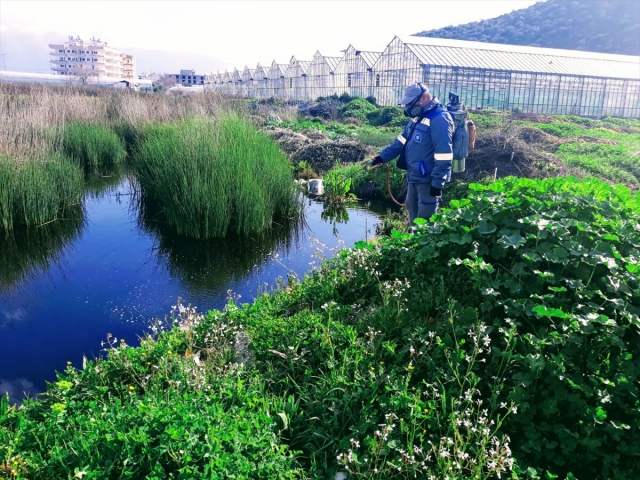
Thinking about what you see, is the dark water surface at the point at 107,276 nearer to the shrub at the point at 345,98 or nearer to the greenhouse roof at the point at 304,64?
the shrub at the point at 345,98

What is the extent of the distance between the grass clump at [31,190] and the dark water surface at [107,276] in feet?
0.82

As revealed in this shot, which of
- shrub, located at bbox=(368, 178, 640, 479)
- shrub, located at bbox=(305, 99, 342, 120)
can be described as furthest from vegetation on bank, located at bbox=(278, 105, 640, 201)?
shrub, located at bbox=(305, 99, 342, 120)

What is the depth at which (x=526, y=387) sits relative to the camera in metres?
2.64

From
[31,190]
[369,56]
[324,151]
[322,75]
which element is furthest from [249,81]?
[31,190]

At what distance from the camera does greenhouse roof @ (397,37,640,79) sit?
1065 inches

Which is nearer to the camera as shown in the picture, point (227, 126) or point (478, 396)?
point (478, 396)

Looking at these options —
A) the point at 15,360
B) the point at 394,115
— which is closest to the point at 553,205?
the point at 15,360

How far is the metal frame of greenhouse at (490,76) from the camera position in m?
26.9

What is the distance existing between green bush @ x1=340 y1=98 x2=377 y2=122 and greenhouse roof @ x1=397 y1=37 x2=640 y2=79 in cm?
379

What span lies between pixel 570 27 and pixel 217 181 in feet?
268

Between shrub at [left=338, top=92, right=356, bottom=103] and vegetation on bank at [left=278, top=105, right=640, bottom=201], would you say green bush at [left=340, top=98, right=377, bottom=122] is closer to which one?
shrub at [left=338, top=92, right=356, bottom=103]

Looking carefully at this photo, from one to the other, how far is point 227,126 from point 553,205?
6298 millimetres

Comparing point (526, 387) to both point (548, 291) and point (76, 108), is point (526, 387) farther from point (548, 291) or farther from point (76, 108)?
point (76, 108)

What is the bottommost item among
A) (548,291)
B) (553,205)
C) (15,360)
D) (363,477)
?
(15,360)
